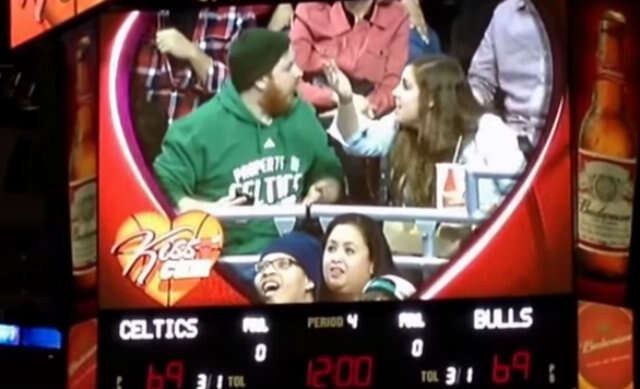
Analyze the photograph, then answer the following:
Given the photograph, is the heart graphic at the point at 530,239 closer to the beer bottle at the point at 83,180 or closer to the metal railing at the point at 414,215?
the metal railing at the point at 414,215

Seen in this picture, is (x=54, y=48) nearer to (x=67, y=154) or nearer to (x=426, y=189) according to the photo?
(x=67, y=154)

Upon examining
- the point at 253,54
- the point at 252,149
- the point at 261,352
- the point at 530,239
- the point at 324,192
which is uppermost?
the point at 253,54

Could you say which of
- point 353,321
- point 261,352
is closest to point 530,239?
point 353,321

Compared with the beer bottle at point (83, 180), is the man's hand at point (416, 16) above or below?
above

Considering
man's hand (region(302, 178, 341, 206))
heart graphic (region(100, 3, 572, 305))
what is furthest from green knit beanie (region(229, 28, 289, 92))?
heart graphic (region(100, 3, 572, 305))

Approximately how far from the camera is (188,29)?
18.5 feet

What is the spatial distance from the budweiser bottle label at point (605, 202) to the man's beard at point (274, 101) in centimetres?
75

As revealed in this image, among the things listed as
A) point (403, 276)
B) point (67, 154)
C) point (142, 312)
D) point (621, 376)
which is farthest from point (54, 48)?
point (621, 376)

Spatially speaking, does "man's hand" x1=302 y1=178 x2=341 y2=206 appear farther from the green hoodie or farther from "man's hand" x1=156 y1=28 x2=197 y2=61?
"man's hand" x1=156 y1=28 x2=197 y2=61

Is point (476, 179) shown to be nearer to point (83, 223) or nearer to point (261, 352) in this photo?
point (261, 352)

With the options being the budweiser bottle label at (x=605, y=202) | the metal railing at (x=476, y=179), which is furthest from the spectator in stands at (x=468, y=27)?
the budweiser bottle label at (x=605, y=202)

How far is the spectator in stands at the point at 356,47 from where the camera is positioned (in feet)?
18.3

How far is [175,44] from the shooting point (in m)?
5.65

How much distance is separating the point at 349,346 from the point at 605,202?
735 millimetres
